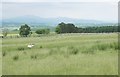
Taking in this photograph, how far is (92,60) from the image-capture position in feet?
31.1

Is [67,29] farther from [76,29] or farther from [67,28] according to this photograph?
[76,29]

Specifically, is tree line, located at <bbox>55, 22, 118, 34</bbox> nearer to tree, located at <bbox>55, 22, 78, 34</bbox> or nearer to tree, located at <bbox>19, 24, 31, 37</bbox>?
tree, located at <bbox>55, 22, 78, 34</bbox>

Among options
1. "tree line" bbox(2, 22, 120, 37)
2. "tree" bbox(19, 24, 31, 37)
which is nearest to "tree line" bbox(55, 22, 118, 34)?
"tree line" bbox(2, 22, 120, 37)

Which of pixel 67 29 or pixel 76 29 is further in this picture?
pixel 76 29

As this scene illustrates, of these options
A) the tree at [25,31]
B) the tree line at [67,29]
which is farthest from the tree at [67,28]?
the tree at [25,31]

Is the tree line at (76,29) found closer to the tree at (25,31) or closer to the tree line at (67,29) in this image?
the tree line at (67,29)

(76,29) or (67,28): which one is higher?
(67,28)

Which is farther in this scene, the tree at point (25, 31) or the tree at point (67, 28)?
the tree at point (25, 31)

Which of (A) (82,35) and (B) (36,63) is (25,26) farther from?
(B) (36,63)

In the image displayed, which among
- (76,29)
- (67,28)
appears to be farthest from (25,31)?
(76,29)

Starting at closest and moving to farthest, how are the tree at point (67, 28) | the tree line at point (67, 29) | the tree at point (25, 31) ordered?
the tree line at point (67, 29)
the tree at point (67, 28)
the tree at point (25, 31)

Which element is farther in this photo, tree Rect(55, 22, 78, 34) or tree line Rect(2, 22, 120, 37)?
tree Rect(55, 22, 78, 34)

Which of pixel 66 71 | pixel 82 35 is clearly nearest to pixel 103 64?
pixel 66 71

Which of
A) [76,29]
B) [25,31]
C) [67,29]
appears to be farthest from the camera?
[25,31]
